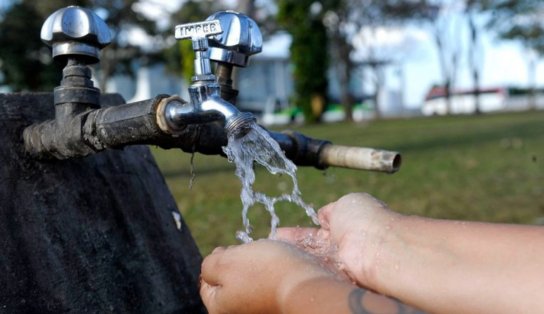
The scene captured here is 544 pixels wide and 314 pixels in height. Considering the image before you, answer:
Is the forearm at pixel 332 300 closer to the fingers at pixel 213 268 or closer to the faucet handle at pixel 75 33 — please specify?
the fingers at pixel 213 268

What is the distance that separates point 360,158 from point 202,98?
0.46 metres

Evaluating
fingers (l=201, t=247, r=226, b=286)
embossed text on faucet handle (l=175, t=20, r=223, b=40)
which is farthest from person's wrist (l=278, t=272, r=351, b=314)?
embossed text on faucet handle (l=175, t=20, r=223, b=40)

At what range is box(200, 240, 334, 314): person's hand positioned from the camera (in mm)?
930

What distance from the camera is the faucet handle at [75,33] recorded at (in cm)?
116

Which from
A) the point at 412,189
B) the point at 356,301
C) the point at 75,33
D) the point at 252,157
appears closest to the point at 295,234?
the point at 252,157

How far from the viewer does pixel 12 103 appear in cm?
128

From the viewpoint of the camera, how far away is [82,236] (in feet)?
4.12

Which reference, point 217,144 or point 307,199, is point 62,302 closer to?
point 217,144

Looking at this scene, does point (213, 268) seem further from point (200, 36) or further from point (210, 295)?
point (200, 36)

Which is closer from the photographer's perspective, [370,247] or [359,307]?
[359,307]

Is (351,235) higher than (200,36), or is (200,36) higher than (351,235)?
(200,36)

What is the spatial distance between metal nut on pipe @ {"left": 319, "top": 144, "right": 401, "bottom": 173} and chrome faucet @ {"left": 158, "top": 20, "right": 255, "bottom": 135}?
42 cm

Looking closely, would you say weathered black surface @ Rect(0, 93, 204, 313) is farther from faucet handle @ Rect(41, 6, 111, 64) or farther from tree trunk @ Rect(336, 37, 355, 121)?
tree trunk @ Rect(336, 37, 355, 121)

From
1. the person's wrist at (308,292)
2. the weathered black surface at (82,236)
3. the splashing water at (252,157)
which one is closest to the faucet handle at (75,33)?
the weathered black surface at (82,236)
